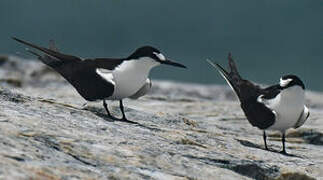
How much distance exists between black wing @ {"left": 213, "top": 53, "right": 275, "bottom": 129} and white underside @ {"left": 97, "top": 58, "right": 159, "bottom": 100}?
2275 millimetres

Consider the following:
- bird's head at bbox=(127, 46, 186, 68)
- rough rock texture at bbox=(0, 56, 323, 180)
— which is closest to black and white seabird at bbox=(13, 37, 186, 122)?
bird's head at bbox=(127, 46, 186, 68)

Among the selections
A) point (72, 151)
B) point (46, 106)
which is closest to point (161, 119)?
point (46, 106)

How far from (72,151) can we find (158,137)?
2.33 m

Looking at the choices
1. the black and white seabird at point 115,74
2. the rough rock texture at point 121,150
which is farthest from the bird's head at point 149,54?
the rough rock texture at point 121,150

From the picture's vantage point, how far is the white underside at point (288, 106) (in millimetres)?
11297

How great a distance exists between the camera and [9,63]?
36.8m

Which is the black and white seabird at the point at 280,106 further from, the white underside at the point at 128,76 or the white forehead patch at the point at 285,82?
the white underside at the point at 128,76

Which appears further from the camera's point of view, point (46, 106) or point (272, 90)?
point (272, 90)

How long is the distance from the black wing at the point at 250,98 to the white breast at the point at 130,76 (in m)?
2.32

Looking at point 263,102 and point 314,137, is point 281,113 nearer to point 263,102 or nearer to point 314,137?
point 263,102

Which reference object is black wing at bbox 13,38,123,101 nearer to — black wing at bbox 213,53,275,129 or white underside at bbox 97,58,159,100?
white underside at bbox 97,58,159,100

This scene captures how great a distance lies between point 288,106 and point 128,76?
2.93m

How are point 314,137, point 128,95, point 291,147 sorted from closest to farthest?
point 128,95 < point 291,147 < point 314,137

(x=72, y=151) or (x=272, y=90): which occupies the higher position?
(x=272, y=90)
